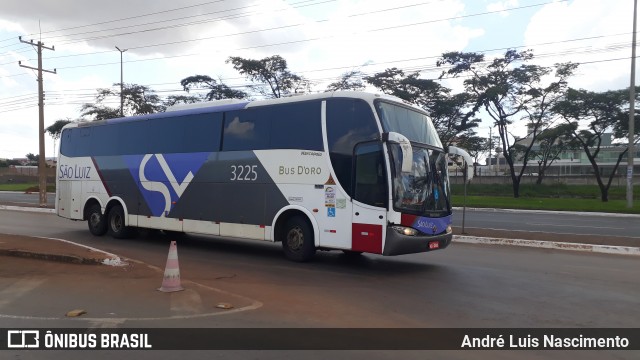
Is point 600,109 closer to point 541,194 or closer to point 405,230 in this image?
point 541,194

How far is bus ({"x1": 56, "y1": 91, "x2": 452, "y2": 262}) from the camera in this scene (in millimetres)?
9648

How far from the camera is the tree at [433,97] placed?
40750 millimetres

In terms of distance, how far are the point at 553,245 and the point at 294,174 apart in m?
7.91

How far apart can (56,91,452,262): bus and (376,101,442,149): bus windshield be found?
3 centimetres

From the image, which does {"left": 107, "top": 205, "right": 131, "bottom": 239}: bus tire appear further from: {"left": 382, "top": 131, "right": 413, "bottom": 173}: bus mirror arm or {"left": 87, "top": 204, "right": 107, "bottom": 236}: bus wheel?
{"left": 382, "top": 131, "right": 413, "bottom": 173}: bus mirror arm

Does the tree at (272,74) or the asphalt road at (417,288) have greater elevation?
the tree at (272,74)

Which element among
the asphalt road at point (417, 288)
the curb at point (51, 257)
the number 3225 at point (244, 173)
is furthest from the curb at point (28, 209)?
the number 3225 at point (244, 173)

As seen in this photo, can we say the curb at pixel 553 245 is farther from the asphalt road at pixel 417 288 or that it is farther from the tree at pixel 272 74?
the tree at pixel 272 74

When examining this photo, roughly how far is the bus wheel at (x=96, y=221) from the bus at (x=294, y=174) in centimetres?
72

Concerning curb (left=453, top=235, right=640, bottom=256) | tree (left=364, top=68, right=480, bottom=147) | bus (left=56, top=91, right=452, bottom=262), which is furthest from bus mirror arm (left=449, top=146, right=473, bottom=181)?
tree (left=364, top=68, right=480, bottom=147)

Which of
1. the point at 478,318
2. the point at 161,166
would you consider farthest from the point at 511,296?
the point at 161,166

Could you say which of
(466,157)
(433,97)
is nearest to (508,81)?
(433,97)

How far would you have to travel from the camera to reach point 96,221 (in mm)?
15391

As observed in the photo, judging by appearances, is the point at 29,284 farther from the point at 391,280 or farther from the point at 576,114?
the point at 576,114
